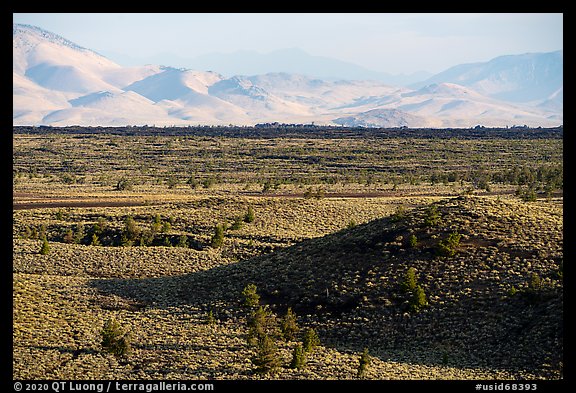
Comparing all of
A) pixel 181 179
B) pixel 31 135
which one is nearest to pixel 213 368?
pixel 181 179

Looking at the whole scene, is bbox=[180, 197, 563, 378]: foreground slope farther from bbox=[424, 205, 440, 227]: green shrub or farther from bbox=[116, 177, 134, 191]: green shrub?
bbox=[116, 177, 134, 191]: green shrub

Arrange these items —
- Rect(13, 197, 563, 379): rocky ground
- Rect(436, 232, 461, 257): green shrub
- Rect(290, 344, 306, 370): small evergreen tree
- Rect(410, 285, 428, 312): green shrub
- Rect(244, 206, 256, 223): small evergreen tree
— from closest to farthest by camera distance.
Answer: Rect(290, 344, 306, 370): small evergreen tree, Rect(13, 197, 563, 379): rocky ground, Rect(410, 285, 428, 312): green shrub, Rect(436, 232, 461, 257): green shrub, Rect(244, 206, 256, 223): small evergreen tree

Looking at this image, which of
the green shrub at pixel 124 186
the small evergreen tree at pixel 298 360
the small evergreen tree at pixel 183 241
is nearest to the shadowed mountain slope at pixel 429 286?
the small evergreen tree at pixel 298 360

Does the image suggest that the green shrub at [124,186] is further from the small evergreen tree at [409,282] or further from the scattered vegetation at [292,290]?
the small evergreen tree at [409,282]

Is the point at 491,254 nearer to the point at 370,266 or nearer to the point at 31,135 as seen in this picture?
the point at 370,266

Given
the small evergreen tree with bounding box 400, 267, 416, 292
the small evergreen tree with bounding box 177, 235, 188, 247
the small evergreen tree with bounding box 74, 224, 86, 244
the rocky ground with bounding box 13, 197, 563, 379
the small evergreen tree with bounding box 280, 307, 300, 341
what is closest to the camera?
the rocky ground with bounding box 13, 197, 563, 379

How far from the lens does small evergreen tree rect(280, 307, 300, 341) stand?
29.7 m

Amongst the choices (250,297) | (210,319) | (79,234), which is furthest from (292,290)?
(79,234)

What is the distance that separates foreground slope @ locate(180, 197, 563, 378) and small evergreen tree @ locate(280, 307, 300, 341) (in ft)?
3.87

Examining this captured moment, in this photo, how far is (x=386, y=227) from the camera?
127 feet

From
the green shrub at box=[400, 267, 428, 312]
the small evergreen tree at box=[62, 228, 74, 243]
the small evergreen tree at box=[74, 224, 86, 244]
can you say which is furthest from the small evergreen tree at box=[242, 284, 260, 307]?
the small evergreen tree at box=[62, 228, 74, 243]

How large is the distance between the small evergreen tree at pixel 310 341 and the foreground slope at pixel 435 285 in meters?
0.90
